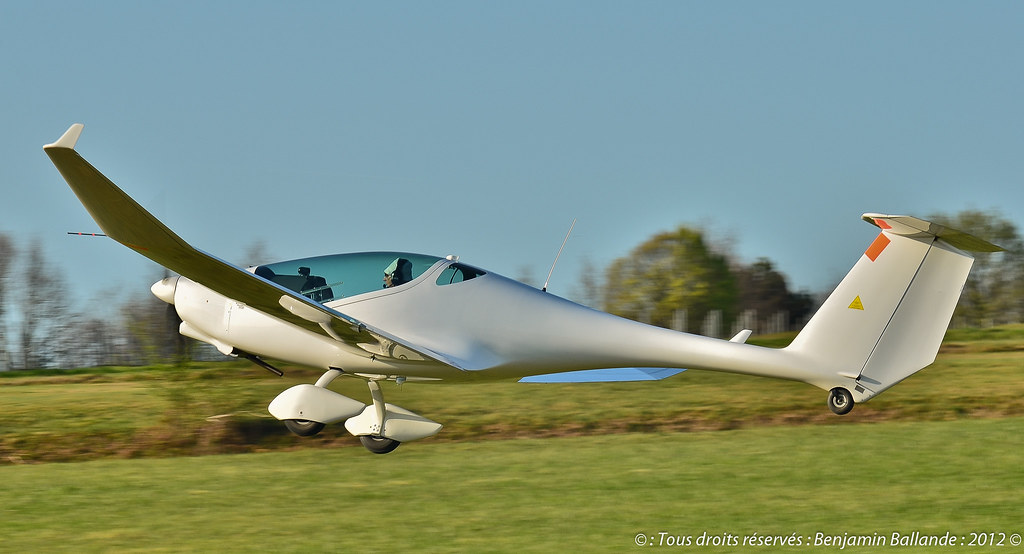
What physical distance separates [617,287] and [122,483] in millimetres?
52172

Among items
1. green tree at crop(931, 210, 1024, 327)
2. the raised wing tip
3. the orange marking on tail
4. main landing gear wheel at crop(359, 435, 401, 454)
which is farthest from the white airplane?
green tree at crop(931, 210, 1024, 327)

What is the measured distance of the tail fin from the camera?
8125 mm

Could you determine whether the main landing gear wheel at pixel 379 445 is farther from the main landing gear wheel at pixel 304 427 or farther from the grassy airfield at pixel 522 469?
the main landing gear wheel at pixel 304 427

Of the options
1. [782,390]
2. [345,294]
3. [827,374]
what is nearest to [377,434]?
[345,294]

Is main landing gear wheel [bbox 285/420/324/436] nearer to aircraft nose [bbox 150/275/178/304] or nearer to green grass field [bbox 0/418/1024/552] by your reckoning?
green grass field [bbox 0/418/1024/552]

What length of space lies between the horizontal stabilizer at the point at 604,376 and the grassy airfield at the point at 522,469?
130 cm

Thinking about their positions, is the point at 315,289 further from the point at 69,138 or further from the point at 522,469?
the point at 522,469

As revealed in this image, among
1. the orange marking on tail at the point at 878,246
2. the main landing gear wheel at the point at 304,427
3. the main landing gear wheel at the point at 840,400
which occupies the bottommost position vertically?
the main landing gear wheel at the point at 304,427

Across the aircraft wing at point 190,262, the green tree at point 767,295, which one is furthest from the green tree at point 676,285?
the aircraft wing at point 190,262

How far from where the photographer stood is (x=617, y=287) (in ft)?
206

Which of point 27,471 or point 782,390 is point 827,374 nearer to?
point 27,471

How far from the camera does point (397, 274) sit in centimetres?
969

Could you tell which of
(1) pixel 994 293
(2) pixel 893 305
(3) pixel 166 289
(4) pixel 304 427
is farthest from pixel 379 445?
(1) pixel 994 293

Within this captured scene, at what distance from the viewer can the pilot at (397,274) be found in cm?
968
